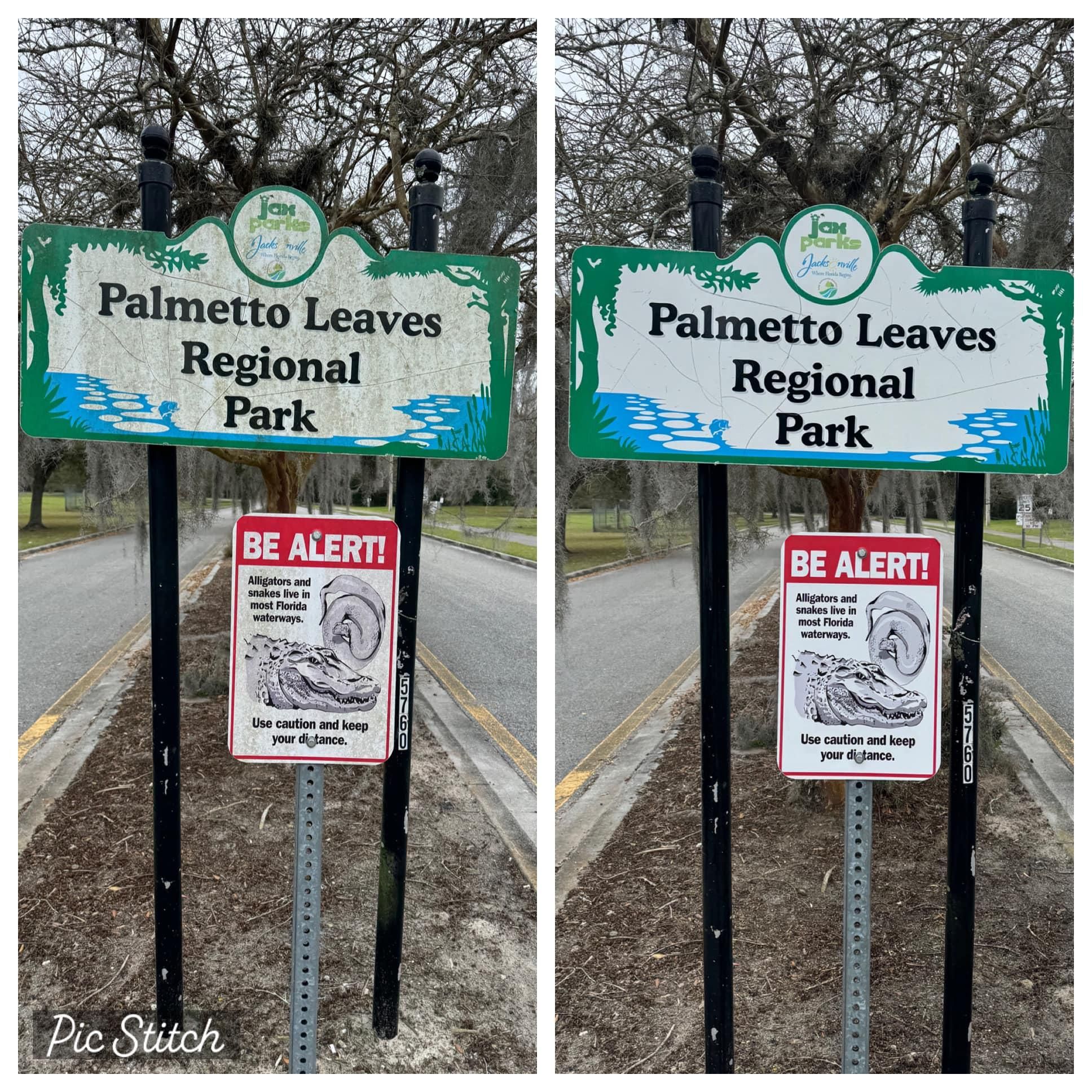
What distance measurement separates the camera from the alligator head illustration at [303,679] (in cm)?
227

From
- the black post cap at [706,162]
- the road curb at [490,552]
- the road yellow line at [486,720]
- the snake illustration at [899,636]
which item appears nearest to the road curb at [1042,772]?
the snake illustration at [899,636]

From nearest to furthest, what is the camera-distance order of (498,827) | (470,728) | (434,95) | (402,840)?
(402,840)
(434,95)
(498,827)
(470,728)

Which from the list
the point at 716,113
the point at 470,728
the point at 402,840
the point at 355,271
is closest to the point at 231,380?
the point at 355,271

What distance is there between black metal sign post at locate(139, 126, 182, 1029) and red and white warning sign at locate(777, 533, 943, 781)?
1.78 m

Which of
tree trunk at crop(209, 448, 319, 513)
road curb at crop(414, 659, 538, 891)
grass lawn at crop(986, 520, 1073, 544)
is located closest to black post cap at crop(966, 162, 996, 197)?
grass lawn at crop(986, 520, 1073, 544)

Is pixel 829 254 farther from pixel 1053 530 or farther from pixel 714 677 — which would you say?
pixel 1053 530

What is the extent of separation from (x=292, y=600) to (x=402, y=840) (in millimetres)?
895

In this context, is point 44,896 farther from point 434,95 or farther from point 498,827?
point 434,95

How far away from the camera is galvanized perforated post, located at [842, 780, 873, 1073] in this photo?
220 cm

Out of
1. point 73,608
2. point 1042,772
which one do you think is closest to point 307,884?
point 1042,772

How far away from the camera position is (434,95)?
3.52 m

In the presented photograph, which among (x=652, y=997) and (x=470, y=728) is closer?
(x=652, y=997)

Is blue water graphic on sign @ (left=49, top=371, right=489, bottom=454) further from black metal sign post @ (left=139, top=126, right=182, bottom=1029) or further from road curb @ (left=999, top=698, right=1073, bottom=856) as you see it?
road curb @ (left=999, top=698, right=1073, bottom=856)

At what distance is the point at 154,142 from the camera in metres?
2.28
